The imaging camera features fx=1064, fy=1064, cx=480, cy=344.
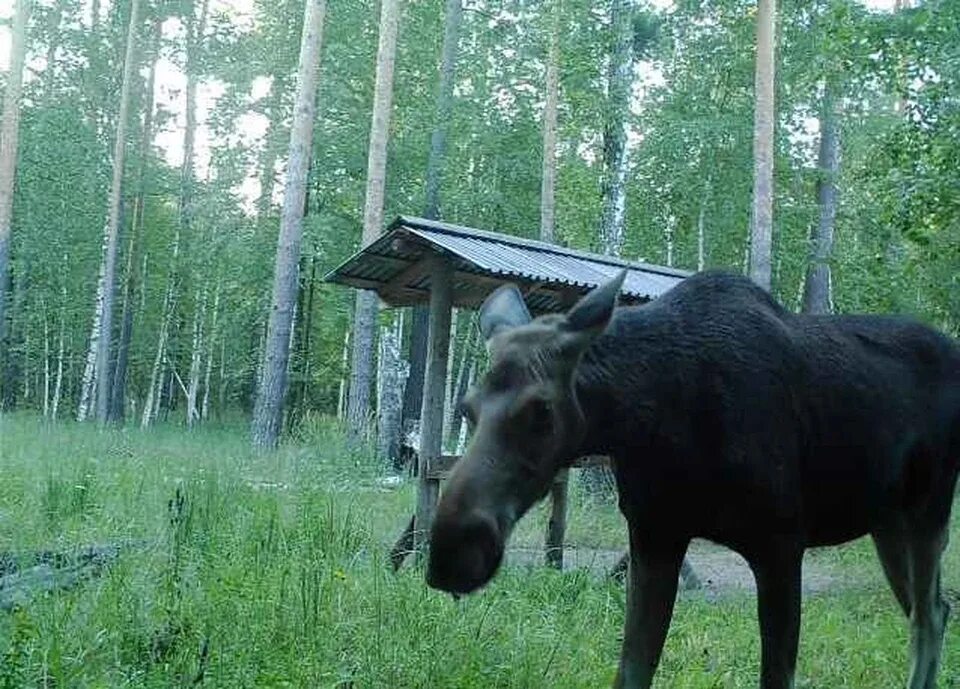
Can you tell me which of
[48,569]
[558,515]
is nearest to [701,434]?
[48,569]

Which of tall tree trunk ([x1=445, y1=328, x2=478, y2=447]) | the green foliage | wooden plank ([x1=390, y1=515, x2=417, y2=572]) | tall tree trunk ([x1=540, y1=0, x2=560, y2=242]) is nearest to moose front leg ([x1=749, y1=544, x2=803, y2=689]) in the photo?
wooden plank ([x1=390, y1=515, x2=417, y2=572])

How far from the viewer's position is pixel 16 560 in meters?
6.26

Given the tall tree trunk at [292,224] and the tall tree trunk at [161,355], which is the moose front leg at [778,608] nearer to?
the tall tree trunk at [292,224]

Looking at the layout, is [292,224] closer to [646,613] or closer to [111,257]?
[111,257]

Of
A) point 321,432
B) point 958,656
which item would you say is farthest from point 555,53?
point 958,656

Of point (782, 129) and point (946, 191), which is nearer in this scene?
point (946, 191)

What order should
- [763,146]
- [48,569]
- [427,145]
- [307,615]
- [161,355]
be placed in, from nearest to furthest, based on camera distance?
[307,615]
[48,569]
[763,146]
[427,145]
[161,355]

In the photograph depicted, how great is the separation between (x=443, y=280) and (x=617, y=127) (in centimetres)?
1220

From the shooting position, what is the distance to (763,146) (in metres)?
20.3

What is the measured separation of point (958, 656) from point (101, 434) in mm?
13941

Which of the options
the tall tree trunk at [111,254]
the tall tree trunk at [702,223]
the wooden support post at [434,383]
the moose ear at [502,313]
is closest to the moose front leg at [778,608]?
the moose ear at [502,313]

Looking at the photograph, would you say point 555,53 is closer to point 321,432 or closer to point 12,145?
point 12,145

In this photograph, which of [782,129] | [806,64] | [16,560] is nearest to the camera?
[16,560]

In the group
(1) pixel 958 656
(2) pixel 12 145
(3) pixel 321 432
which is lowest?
(1) pixel 958 656
